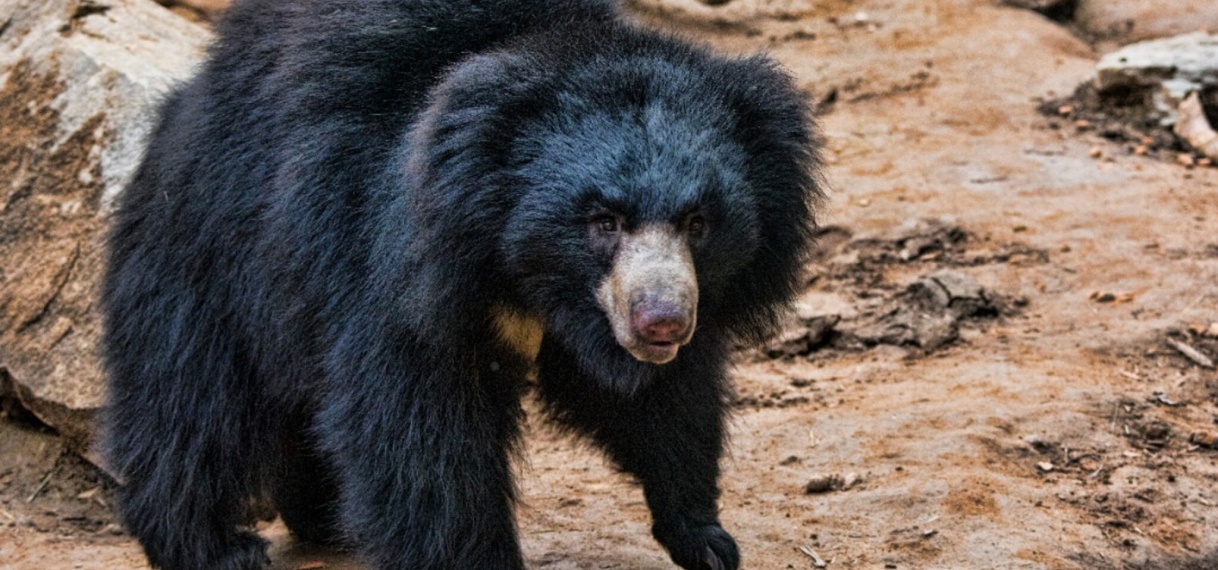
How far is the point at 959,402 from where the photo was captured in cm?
493

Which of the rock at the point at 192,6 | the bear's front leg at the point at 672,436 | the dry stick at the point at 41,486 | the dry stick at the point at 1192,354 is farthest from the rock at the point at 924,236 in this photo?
the rock at the point at 192,6

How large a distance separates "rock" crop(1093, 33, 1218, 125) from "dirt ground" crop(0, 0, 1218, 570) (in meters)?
0.29

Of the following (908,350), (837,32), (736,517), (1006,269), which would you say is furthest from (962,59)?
(736,517)

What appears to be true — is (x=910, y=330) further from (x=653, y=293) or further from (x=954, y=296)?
(x=653, y=293)

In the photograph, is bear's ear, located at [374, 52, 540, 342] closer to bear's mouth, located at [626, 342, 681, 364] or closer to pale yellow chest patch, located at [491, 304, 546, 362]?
pale yellow chest patch, located at [491, 304, 546, 362]

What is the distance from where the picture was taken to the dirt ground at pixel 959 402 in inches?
165

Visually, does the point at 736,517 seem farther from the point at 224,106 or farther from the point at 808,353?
the point at 224,106

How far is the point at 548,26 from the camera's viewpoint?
3.55 m

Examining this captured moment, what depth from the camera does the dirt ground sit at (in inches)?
165

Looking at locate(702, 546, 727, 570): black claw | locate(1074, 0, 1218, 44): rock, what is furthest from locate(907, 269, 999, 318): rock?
locate(1074, 0, 1218, 44): rock

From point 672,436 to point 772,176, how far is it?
90cm

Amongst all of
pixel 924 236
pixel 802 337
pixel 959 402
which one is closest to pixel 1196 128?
pixel 924 236

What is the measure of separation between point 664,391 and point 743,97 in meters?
0.87

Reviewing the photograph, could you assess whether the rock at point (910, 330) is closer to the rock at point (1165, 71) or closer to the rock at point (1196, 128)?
the rock at point (1196, 128)
